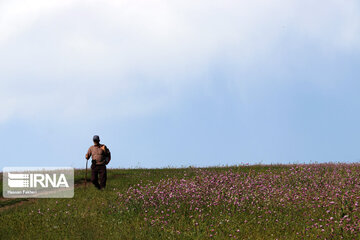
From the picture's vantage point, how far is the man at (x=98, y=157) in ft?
57.6

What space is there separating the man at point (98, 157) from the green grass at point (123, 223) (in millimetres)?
Result: 2615

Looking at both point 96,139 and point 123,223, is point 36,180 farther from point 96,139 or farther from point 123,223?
point 123,223

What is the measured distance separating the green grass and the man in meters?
2.62

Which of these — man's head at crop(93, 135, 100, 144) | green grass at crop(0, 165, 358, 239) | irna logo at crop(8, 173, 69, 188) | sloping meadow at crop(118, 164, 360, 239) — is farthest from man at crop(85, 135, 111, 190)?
irna logo at crop(8, 173, 69, 188)

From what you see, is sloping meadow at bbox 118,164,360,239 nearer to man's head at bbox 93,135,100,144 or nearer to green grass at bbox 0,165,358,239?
green grass at bbox 0,165,358,239

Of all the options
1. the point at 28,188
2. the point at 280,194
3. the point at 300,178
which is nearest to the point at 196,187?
the point at 280,194

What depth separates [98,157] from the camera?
57.6ft

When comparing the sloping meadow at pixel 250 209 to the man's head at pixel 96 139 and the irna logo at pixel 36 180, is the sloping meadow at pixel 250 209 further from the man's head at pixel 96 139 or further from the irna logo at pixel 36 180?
the irna logo at pixel 36 180

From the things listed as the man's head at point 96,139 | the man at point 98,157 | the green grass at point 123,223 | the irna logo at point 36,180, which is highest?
the man's head at point 96,139

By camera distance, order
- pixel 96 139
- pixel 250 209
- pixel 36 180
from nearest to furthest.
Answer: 1. pixel 250 209
2. pixel 96 139
3. pixel 36 180

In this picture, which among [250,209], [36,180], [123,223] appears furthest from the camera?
[36,180]

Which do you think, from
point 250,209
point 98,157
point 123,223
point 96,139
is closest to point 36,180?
point 98,157

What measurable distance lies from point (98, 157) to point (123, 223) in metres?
6.44

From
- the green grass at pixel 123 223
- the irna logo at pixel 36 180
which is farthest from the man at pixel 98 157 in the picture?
the irna logo at pixel 36 180
